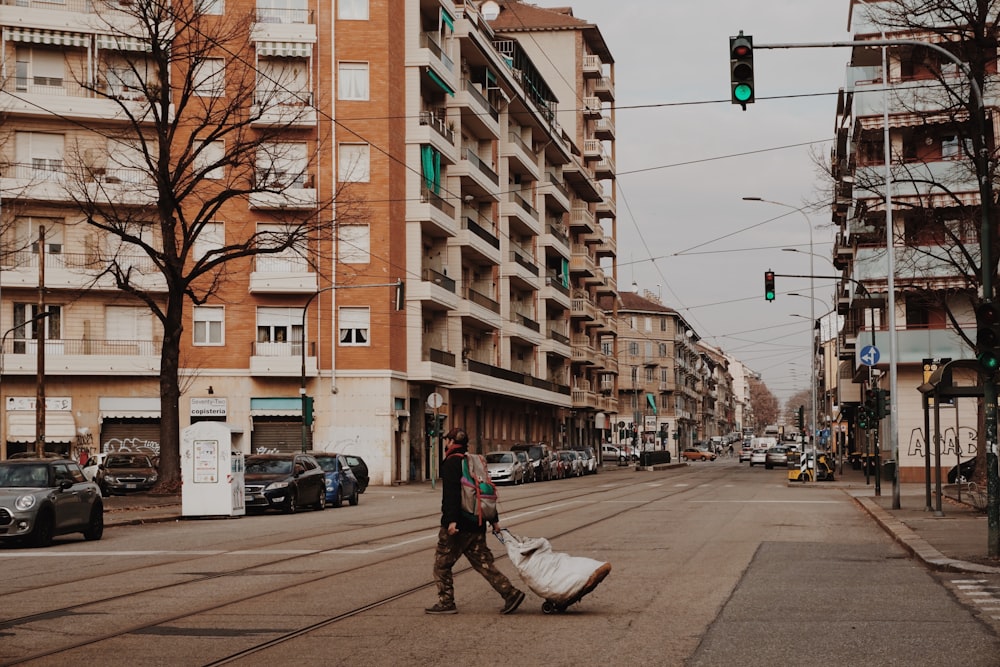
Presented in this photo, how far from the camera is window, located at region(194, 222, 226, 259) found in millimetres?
51656

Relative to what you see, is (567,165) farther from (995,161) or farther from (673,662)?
(673,662)

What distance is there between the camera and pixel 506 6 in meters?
89.9

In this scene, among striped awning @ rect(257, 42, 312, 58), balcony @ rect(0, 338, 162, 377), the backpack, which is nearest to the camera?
the backpack

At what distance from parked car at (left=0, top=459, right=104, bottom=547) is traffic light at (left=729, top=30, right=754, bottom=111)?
40.9ft

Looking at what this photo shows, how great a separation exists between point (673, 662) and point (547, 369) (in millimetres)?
72076

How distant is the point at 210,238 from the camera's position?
51.7 m

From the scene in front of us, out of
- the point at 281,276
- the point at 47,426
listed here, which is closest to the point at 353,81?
the point at 281,276

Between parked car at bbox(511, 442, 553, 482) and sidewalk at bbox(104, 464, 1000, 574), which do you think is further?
parked car at bbox(511, 442, 553, 482)

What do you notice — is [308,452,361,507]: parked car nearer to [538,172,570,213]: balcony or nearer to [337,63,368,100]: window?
[337,63,368,100]: window

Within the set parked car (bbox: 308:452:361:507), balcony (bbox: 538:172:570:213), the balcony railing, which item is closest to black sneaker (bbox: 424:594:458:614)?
parked car (bbox: 308:452:361:507)

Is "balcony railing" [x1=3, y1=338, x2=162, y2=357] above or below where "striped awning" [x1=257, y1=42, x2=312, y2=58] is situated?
below

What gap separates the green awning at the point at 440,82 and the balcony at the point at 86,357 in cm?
1546

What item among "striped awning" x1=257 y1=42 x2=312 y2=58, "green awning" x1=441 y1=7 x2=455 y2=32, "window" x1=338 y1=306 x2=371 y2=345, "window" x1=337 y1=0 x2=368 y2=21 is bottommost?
"window" x1=338 y1=306 x2=371 y2=345

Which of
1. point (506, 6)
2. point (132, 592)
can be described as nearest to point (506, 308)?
point (506, 6)
